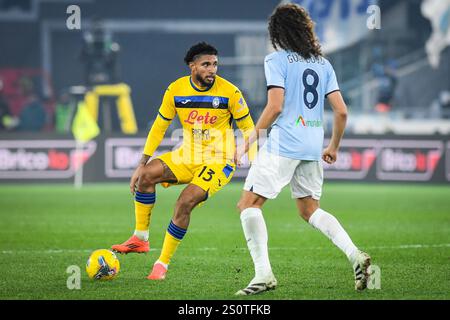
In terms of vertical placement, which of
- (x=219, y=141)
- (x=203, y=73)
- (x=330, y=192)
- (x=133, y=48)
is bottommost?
(x=330, y=192)

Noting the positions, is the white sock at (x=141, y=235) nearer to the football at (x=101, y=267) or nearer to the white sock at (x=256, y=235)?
the football at (x=101, y=267)

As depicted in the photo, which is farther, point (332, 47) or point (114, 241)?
point (332, 47)

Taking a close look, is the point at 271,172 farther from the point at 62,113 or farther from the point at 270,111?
the point at 62,113

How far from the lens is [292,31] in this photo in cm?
775

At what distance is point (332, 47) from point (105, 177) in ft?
29.2

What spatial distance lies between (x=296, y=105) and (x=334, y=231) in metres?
1.06

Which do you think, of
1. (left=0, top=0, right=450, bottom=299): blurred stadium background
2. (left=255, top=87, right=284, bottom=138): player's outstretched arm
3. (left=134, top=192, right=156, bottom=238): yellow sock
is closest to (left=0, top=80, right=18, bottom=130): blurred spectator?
(left=0, top=0, right=450, bottom=299): blurred stadium background

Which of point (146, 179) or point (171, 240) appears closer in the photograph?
point (171, 240)

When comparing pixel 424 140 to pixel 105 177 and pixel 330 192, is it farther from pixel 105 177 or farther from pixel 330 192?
pixel 105 177

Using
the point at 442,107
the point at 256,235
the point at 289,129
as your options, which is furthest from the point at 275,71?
the point at 442,107

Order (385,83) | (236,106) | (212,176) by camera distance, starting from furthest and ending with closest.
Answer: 1. (385,83)
2. (236,106)
3. (212,176)

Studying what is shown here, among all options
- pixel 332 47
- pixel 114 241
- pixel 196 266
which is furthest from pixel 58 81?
pixel 196 266

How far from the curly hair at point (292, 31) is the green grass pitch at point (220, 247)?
1928 millimetres

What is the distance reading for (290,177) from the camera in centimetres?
776
